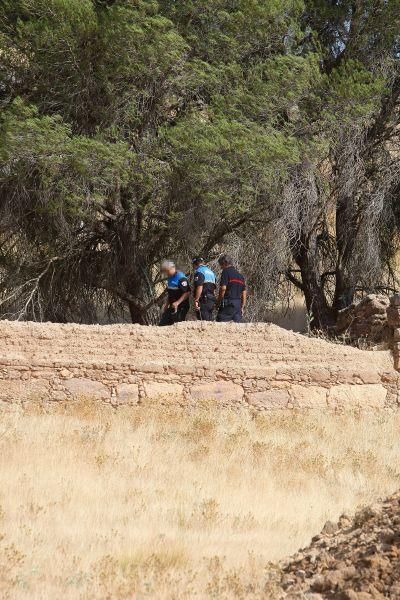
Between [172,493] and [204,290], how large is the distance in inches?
192

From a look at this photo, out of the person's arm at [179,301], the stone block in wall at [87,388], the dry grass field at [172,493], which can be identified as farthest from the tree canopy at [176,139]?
the dry grass field at [172,493]

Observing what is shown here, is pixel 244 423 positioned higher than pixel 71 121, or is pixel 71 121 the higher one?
pixel 71 121

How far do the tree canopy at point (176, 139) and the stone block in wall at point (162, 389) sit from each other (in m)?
4.05

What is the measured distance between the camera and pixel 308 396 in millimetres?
12609

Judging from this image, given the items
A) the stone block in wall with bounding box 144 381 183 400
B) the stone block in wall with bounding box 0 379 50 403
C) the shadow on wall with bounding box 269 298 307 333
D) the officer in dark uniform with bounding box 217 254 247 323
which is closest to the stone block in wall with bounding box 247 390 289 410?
the stone block in wall with bounding box 144 381 183 400

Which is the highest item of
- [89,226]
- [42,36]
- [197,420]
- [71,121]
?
[42,36]

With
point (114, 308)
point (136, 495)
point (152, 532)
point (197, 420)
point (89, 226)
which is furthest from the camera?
point (114, 308)

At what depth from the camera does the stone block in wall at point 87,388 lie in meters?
11.9

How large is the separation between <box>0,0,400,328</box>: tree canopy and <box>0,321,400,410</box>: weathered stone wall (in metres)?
3.66

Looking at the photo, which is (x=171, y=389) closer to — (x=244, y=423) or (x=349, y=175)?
(x=244, y=423)

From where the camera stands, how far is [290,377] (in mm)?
12539

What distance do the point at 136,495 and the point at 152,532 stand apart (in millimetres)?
1037

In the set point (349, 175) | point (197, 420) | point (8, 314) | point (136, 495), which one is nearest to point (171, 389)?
point (197, 420)

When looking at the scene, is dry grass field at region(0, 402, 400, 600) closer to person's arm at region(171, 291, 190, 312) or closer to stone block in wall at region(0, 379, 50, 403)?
stone block in wall at region(0, 379, 50, 403)
